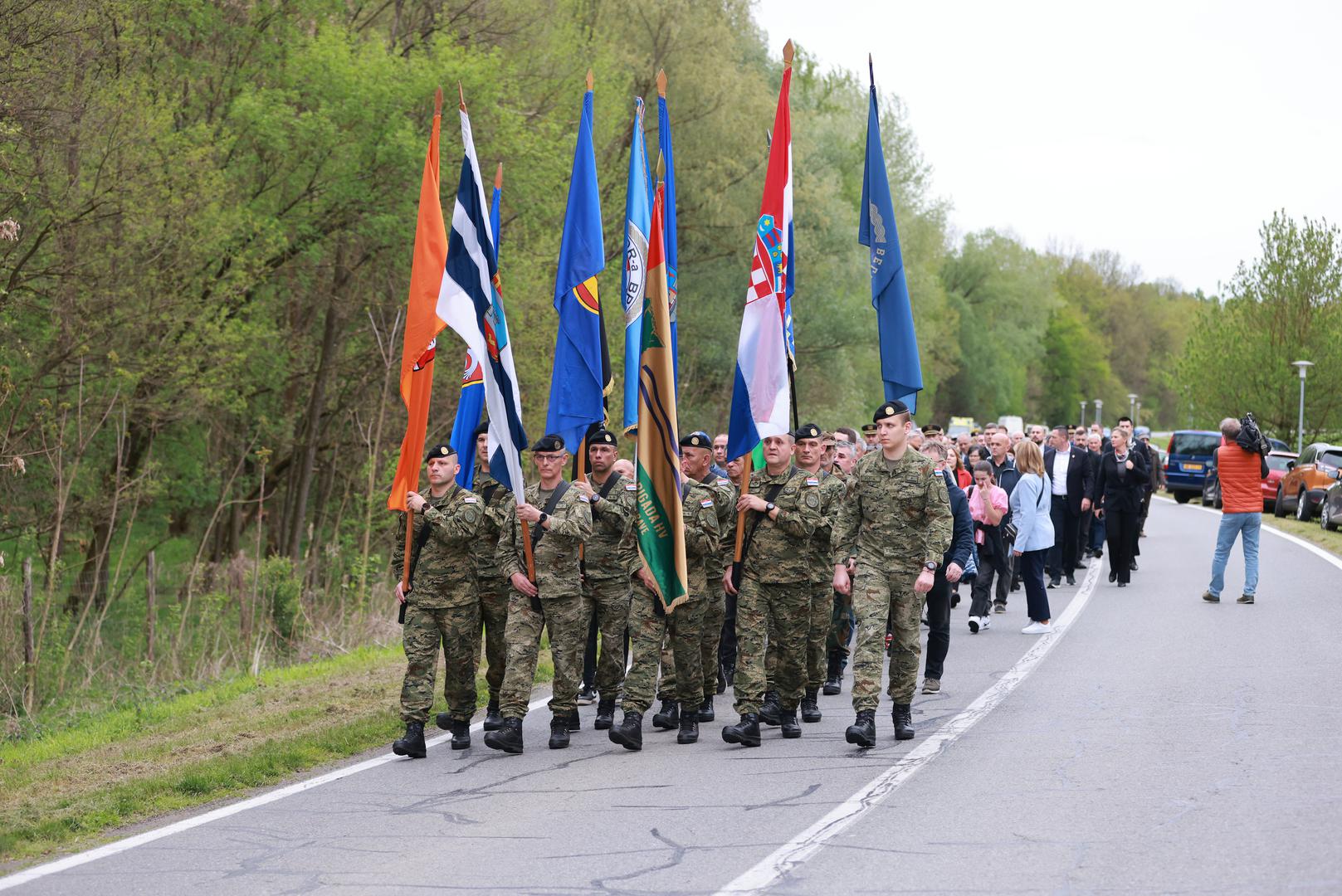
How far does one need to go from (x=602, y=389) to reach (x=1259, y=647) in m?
6.52

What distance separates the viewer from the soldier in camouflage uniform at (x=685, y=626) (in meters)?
9.46

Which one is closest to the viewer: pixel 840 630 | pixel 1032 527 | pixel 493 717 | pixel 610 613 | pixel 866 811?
pixel 866 811

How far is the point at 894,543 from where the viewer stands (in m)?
9.43

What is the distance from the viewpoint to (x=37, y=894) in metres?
6.14

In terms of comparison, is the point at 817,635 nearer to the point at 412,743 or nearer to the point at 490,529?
the point at 490,529

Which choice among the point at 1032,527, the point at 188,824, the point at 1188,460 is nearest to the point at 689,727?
the point at 188,824

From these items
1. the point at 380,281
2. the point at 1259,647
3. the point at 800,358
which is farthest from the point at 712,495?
the point at 800,358

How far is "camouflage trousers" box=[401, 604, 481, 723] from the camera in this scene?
9.20 meters

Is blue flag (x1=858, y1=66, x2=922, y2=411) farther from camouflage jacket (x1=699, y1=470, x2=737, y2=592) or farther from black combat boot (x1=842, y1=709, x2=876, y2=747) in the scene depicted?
black combat boot (x1=842, y1=709, x2=876, y2=747)

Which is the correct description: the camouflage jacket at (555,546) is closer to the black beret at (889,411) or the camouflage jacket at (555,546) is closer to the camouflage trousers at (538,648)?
the camouflage trousers at (538,648)

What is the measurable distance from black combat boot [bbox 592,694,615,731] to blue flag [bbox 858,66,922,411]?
10.1ft

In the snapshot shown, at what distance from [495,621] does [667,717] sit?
131cm

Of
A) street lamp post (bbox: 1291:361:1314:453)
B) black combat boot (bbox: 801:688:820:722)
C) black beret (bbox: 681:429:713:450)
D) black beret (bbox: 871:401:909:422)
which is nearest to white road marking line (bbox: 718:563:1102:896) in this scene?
black combat boot (bbox: 801:688:820:722)

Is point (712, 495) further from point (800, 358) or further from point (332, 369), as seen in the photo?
point (800, 358)
